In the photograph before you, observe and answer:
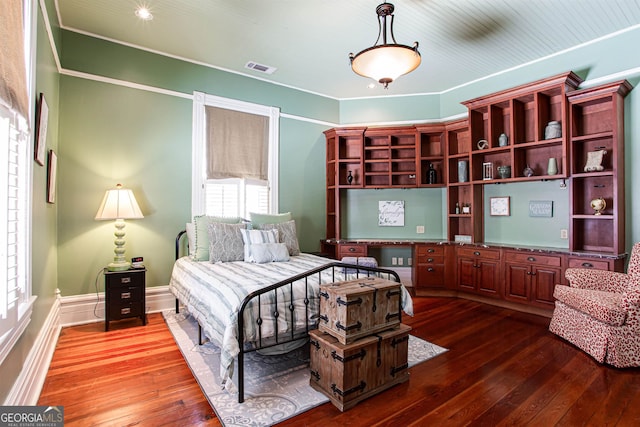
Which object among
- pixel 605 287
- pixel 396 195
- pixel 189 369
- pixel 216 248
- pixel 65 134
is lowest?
pixel 189 369

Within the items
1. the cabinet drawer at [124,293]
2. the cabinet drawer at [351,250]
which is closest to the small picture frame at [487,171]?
the cabinet drawer at [351,250]

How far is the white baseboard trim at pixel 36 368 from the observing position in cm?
187

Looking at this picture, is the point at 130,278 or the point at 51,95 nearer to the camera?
the point at 51,95

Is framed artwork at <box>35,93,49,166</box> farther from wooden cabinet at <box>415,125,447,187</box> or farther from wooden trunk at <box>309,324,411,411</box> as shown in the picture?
wooden cabinet at <box>415,125,447,187</box>

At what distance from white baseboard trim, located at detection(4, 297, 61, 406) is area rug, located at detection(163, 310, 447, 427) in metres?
0.98

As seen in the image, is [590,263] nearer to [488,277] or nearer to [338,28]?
[488,277]

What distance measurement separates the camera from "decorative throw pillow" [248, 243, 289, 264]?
370 cm

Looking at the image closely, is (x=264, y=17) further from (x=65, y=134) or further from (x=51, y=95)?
(x=65, y=134)

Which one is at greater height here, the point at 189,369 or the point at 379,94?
the point at 379,94

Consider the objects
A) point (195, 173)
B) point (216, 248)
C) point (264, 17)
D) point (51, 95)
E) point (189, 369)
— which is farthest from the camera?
point (195, 173)

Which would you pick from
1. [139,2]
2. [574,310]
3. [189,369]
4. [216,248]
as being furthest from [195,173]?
[574,310]

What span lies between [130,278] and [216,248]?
3.15 ft

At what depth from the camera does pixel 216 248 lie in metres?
3.74

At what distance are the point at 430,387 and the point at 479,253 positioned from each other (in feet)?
8.82
